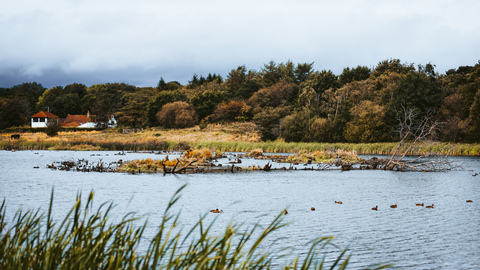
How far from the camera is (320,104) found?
6619 centimetres

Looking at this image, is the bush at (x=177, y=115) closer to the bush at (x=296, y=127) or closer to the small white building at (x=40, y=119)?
the bush at (x=296, y=127)

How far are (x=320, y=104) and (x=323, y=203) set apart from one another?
5212 centimetres

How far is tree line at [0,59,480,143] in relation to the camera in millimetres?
53688

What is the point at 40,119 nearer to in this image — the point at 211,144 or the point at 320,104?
the point at 211,144

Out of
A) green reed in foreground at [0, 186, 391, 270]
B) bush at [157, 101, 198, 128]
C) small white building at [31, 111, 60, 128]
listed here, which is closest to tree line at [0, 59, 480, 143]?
bush at [157, 101, 198, 128]

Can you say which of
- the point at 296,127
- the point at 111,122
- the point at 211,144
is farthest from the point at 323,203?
the point at 111,122

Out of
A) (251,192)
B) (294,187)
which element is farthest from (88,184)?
(294,187)

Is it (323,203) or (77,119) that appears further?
(77,119)

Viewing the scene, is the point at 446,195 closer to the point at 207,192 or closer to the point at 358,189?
the point at 358,189

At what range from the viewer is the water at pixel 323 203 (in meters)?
9.58

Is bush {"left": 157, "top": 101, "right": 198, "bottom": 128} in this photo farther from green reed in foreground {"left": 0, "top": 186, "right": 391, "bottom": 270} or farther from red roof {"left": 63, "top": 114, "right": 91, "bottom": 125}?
green reed in foreground {"left": 0, "top": 186, "right": 391, "bottom": 270}

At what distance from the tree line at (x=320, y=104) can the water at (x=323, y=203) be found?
20931mm

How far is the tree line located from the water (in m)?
20.9

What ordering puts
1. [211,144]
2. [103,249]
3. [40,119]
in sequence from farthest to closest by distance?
[40,119]
[211,144]
[103,249]
